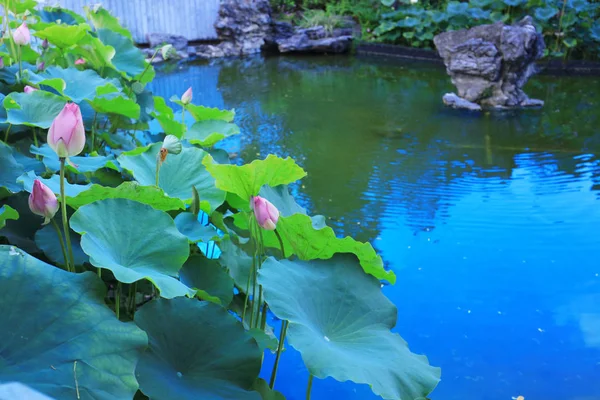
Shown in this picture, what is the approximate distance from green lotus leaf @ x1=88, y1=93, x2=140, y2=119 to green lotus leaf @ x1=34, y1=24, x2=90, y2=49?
39cm

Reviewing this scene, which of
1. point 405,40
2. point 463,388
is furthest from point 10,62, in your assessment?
point 405,40

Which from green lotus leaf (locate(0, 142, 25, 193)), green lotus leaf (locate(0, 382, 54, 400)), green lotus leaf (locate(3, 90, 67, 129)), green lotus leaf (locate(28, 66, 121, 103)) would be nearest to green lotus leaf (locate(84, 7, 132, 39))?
green lotus leaf (locate(28, 66, 121, 103))

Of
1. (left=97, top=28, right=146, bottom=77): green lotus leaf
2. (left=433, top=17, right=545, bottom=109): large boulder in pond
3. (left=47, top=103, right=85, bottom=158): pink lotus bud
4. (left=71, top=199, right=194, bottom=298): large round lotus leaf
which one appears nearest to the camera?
(left=47, top=103, right=85, bottom=158): pink lotus bud

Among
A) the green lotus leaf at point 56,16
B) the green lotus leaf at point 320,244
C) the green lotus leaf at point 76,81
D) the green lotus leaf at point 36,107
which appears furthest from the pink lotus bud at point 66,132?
the green lotus leaf at point 56,16

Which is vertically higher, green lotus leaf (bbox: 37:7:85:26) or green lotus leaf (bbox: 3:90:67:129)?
green lotus leaf (bbox: 37:7:85:26)

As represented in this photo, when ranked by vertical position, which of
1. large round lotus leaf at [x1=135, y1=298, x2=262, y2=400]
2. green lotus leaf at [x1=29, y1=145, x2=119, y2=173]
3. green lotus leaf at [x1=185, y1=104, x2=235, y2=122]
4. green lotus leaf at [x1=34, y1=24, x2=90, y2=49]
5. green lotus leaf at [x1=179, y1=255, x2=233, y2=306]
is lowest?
green lotus leaf at [x1=179, y1=255, x2=233, y2=306]

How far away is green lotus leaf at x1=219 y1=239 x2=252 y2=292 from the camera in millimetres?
1217

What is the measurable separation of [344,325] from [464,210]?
251 cm

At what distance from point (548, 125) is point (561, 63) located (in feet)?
10.8

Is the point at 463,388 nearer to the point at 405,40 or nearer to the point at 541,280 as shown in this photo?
the point at 541,280

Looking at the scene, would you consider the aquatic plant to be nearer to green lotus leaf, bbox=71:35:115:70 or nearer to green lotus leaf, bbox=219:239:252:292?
green lotus leaf, bbox=219:239:252:292

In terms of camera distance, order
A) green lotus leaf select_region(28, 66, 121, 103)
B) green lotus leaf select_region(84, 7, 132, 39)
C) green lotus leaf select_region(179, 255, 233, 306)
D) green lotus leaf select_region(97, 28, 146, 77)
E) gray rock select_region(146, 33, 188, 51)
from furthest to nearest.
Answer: gray rock select_region(146, 33, 188, 51) < green lotus leaf select_region(84, 7, 132, 39) < green lotus leaf select_region(97, 28, 146, 77) < green lotus leaf select_region(28, 66, 121, 103) < green lotus leaf select_region(179, 255, 233, 306)

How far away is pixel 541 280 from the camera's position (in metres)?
2.44

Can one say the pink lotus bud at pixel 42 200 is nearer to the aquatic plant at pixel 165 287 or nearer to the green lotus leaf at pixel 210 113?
the aquatic plant at pixel 165 287
